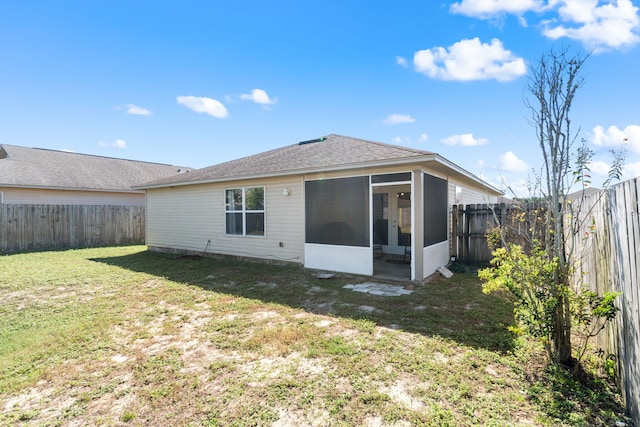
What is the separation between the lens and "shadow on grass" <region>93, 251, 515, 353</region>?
12.9ft

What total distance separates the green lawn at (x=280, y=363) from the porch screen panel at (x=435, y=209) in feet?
4.86

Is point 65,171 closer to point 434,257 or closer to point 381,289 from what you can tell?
point 381,289

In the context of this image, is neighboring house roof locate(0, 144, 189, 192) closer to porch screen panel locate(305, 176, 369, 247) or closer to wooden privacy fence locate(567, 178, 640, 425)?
porch screen panel locate(305, 176, 369, 247)

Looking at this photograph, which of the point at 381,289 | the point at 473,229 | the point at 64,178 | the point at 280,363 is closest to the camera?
the point at 280,363

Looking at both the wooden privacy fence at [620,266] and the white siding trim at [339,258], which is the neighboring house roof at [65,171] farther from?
the wooden privacy fence at [620,266]

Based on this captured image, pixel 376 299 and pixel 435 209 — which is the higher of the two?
pixel 435 209

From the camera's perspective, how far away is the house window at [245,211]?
873cm

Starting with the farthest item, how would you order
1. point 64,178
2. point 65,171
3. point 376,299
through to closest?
point 65,171 → point 64,178 → point 376,299

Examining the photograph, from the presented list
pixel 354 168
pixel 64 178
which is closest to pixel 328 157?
pixel 354 168

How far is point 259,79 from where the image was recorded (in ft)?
37.6

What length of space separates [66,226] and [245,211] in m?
9.80

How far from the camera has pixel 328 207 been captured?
7.29 meters

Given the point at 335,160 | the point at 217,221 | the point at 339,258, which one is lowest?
the point at 339,258

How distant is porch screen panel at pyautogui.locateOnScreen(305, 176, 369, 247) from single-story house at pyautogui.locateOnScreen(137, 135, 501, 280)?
0.08 ft
